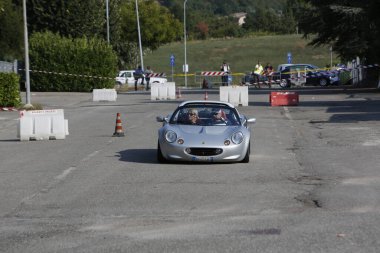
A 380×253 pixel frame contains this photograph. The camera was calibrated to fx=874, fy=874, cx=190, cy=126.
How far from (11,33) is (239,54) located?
139ft

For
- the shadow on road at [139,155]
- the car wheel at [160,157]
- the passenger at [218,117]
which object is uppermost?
the passenger at [218,117]

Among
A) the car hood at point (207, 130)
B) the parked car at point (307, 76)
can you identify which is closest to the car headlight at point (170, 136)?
the car hood at point (207, 130)

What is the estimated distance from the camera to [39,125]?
22.6 meters

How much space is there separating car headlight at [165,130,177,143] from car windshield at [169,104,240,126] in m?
0.79

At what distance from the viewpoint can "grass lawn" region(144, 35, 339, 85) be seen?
9800 centimetres

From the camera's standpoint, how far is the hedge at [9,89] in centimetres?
3662

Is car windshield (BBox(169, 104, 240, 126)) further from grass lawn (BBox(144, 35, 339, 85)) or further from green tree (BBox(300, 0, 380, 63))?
grass lawn (BBox(144, 35, 339, 85))

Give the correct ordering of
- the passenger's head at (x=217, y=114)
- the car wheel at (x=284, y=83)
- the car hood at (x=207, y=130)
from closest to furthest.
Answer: the car hood at (x=207, y=130)
the passenger's head at (x=217, y=114)
the car wheel at (x=284, y=83)

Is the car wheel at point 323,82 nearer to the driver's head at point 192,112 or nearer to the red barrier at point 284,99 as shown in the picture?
the red barrier at point 284,99

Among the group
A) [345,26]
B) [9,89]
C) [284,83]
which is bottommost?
[284,83]

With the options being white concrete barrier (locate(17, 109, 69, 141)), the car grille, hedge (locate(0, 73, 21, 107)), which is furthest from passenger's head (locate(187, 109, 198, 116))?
hedge (locate(0, 73, 21, 107))

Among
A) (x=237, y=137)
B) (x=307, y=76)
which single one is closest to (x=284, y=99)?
(x=237, y=137)

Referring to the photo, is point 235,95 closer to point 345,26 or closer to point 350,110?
point 350,110

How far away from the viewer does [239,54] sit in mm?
104750
